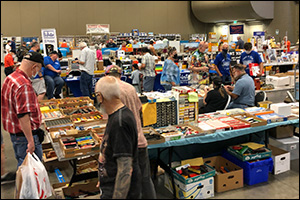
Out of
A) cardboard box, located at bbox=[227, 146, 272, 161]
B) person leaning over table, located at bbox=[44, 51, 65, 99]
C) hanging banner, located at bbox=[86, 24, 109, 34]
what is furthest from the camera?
hanging banner, located at bbox=[86, 24, 109, 34]

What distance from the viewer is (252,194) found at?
142 inches

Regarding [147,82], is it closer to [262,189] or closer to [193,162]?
[193,162]

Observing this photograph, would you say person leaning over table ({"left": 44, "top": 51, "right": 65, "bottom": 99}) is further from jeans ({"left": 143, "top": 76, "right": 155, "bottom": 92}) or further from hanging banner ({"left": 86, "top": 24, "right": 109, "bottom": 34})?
hanging banner ({"left": 86, "top": 24, "right": 109, "bottom": 34})

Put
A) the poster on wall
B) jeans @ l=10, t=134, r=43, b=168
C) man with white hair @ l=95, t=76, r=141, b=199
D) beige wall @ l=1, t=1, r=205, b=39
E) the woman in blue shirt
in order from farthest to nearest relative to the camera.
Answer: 1. beige wall @ l=1, t=1, r=205, b=39
2. the poster on wall
3. the woman in blue shirt
4. jeans @ l=10, t=134, r=43, b=168
5. man with white hair @ l=95, t=76, r=141, b=199

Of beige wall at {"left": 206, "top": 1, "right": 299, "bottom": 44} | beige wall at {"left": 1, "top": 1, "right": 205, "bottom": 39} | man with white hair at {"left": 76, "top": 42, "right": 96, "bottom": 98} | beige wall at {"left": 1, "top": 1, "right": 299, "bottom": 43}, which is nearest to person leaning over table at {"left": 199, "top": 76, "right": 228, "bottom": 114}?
man with white hair at {"left": 76, "top": 42, "right": 96, "bottom": 98}

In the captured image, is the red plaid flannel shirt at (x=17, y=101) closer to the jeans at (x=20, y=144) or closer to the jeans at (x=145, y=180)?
the jeans at (x=20, y=144)

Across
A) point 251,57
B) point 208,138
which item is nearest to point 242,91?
point 208,138

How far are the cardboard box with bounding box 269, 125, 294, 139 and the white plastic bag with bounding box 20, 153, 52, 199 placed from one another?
10.3ft

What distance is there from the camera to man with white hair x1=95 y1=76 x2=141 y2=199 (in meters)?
1.85

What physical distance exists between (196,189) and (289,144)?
170 cm

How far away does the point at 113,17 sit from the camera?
19016 millimetres

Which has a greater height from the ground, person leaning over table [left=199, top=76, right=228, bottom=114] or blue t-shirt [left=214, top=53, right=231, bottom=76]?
blue t-shirt [left=214, top=53, right=231, bottom=76]

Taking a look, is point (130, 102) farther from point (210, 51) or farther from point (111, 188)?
point (210, 51)

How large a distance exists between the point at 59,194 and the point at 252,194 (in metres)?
2.20
